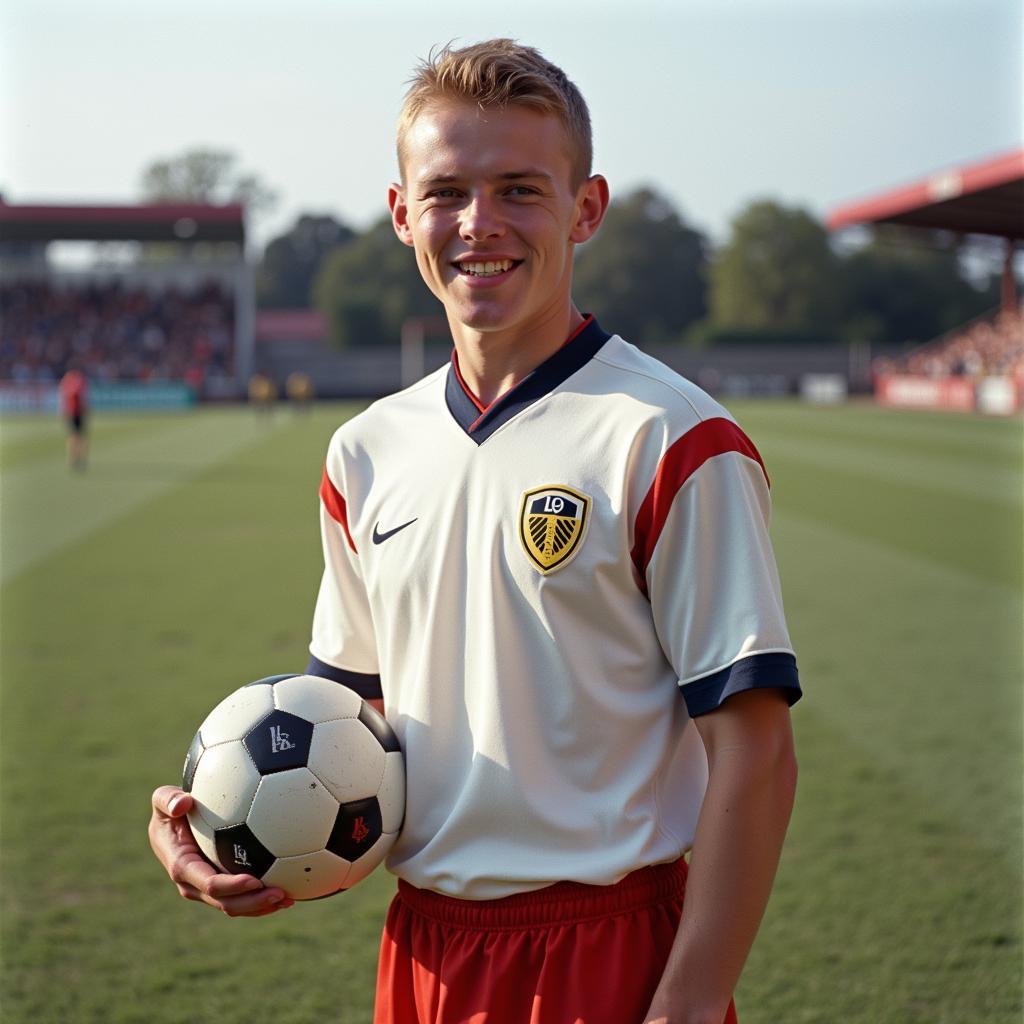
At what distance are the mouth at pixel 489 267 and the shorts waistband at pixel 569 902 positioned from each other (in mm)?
840

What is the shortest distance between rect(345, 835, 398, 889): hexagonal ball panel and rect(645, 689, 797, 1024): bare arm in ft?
Answer: 1.59

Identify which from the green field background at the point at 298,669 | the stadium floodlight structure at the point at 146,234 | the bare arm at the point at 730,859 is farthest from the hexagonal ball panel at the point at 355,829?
the stadium floodlight structure at the point at 146,234

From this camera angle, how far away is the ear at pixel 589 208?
1.79 m

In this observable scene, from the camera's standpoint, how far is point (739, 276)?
225 ft

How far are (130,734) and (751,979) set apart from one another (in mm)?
3331

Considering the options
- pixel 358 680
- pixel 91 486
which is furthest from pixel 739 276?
pixel 358 680

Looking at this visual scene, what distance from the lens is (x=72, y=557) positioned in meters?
10.9

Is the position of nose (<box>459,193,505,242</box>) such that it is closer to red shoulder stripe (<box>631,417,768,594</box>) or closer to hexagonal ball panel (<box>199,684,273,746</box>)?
red shoulder stripe (<box>631,417,768,594</box>)

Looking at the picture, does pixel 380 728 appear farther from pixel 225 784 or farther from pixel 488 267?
pixel 488 267

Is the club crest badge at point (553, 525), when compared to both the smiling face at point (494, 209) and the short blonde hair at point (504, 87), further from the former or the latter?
the short blonde hair at point (504, 87)

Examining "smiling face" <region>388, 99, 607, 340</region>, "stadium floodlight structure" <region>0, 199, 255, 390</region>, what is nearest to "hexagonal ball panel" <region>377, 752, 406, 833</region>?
"smiling face" <region>388, 99, 607, 340</region>

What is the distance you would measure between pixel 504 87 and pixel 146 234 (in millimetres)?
49968

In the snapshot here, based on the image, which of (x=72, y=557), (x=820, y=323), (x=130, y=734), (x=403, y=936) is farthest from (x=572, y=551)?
(x=820, y=323)

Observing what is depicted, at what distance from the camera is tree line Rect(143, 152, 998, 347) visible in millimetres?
64875
